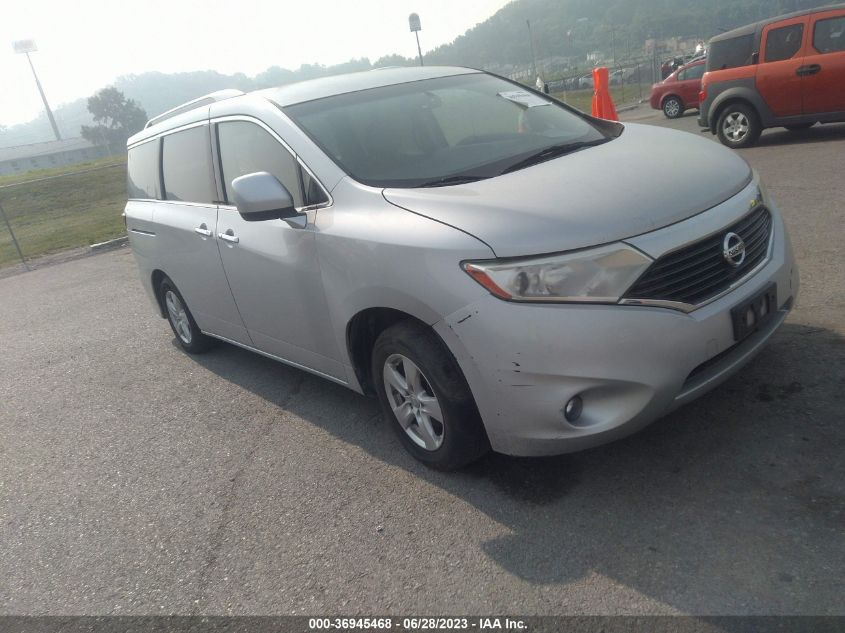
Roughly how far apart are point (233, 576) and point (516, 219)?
6.18ft

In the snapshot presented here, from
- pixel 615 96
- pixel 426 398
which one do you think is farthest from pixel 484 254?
pixel 615 96

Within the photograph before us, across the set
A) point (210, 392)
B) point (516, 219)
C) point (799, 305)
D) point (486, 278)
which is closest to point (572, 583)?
point (486, 278)

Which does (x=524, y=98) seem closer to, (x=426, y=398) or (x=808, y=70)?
(x=426, y=398)

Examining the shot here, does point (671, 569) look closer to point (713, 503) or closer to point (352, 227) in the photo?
point (713, 503)

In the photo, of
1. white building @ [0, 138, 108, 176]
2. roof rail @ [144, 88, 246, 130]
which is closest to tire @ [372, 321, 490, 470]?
roof rail @ [144, 88, 246, 130]

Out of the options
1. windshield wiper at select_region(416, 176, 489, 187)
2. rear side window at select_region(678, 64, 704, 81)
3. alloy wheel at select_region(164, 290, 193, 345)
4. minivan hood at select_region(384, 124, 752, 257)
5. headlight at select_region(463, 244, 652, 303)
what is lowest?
rear side window at select_region(678, 64, 704, 81)

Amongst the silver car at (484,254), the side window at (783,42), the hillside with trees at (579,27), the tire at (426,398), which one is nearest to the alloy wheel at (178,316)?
the silver car at (484,254)

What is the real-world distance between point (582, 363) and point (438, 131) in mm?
1795

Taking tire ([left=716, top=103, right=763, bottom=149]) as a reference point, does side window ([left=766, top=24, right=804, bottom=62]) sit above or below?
above

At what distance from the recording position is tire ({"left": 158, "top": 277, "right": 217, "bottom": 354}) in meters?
5.53

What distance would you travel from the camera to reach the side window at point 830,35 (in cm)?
991

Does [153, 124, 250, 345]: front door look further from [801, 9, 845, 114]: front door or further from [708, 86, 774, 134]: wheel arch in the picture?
[801, 9, 845, 114]: front door

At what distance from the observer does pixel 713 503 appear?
2770 millimetres

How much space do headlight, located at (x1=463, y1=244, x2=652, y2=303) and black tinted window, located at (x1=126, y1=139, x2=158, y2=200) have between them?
3.75 m
